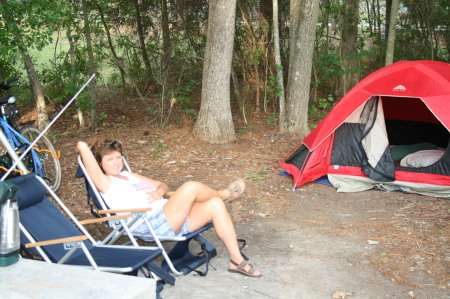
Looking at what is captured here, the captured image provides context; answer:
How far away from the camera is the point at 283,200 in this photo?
5691 mm

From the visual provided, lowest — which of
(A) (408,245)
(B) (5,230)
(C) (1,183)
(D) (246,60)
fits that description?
(A) (408,245)

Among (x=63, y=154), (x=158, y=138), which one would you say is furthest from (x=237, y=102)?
(x=63, y=154)

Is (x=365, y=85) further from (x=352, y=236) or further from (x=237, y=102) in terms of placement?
(x=237, y=102)

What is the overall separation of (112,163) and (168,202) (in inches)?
21.7

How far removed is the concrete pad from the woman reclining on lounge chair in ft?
3.74

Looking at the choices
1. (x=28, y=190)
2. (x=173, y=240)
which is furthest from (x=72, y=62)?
(x=173, y=240)

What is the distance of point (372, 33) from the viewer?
516 inches

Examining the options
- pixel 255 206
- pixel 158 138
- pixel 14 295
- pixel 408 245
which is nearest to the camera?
pixel 14 295

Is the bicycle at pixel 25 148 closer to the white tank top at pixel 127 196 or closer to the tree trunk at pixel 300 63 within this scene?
the white tank top at pixel 127 196

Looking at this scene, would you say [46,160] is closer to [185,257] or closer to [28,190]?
[28,190]

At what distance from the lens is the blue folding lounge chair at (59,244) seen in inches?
123

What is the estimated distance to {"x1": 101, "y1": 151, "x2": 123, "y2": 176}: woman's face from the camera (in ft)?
13.1

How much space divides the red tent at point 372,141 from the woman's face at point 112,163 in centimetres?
261

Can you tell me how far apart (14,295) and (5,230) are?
1.07 ft
